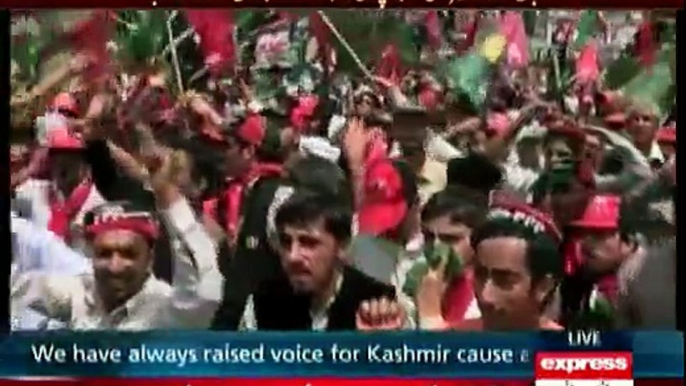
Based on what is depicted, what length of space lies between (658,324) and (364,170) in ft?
0.77

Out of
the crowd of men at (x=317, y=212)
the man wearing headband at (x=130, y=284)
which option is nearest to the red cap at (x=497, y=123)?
the crowd of men at (x=317, y=212)

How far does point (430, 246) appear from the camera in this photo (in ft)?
2.20

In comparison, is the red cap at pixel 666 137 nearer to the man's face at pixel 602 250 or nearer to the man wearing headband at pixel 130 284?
the man's face at pixel 602 250

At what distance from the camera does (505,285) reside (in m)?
0.67

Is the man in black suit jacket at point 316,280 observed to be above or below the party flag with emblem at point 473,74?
below

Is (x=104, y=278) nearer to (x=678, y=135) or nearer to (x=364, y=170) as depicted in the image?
(x=364, y=170)

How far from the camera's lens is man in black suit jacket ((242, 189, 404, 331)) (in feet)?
2.20

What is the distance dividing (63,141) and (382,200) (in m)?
0.23

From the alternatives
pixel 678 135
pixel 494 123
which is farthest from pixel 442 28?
pixel 678 135

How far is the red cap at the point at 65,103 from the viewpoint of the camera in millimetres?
672

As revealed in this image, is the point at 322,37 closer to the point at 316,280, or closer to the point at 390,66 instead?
the point at 390,66

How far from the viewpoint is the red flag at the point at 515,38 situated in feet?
2.21
